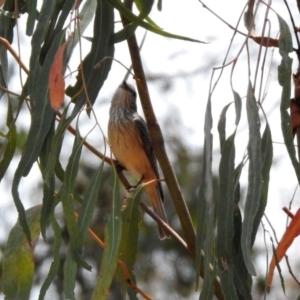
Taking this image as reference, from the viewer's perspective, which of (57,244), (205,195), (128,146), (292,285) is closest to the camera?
(205,195)

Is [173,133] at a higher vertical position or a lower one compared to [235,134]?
higher

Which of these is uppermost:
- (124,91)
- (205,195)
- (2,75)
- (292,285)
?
(124,91)

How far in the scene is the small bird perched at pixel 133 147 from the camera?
504 cm

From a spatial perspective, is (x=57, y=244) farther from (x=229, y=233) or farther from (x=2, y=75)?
(x=2, y=75)

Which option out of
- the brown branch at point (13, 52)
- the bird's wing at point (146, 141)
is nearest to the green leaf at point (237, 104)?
the brown branch at point (13, 52)

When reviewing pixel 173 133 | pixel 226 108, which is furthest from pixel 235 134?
pixel 173 133

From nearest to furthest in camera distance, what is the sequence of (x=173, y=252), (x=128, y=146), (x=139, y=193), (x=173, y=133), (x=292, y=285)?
1. (x=139, y=193)
2. (x=128, y=146)
3. (x=292, y=285)
4. (x=173, y=252)
5. (x=173, y=133)

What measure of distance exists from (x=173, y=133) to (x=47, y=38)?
4.76 m

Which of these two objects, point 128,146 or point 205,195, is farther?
point 128,146

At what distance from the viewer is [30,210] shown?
2969 mm

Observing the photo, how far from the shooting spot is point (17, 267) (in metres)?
2.76

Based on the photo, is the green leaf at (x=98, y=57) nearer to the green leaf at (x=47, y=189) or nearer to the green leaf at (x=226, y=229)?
the green leaf at (x=47, y=189)

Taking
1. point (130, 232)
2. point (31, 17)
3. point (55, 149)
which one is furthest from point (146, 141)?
point (55, 149)

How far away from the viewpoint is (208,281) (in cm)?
222
